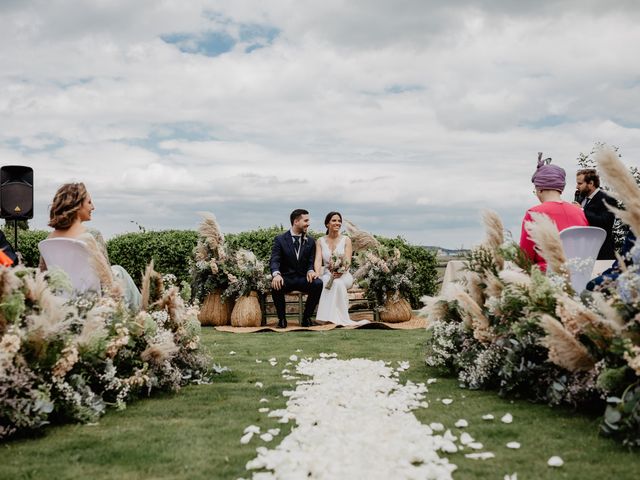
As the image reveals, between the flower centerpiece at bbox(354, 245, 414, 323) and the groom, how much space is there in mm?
966

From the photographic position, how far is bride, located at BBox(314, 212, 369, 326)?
32.8 ft

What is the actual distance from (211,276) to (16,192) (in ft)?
17.5

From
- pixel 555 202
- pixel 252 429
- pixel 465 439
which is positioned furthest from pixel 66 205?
pixel 555 202

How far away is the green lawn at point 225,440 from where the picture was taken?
9.89 ft

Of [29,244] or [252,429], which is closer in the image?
[252,429]

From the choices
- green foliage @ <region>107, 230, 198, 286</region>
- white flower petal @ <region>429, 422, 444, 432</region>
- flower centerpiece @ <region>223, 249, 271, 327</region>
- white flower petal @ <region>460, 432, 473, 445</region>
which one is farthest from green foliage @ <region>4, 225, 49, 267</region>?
white flower petal @ <region>460, 432, 473, 445</region>

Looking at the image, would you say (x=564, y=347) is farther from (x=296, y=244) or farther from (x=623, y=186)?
(x=296, y=244)

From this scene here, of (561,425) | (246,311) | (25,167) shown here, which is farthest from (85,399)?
(25,167)

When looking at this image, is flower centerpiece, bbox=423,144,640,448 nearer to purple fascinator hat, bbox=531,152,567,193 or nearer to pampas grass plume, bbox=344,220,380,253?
purple fascinator hat, bbox=531,152,567,193

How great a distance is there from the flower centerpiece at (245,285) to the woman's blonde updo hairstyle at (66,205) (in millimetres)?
4535

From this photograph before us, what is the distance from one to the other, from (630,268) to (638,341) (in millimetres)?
363

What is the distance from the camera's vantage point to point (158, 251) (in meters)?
13.5

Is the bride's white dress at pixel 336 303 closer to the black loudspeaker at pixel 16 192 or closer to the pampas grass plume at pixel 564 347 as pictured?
the pampas grass plume at pixel 564 347

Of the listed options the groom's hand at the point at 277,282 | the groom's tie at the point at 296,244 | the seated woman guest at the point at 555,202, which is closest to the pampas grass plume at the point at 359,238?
the groom's tie at the point at 296,244
